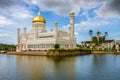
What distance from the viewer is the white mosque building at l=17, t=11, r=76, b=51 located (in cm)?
6862

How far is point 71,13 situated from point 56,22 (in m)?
11.7

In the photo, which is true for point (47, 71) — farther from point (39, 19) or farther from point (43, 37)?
point (39, 19)

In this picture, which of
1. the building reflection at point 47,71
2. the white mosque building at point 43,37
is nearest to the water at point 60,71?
the building reflection at point 47,71

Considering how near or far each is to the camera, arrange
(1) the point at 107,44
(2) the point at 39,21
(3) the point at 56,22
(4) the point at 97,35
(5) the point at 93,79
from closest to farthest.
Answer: (5) the point at 93,79
(3) the point at 56,22
(2) the point at 39,21
(4) the point at 97,35
(1) the point at 107,44

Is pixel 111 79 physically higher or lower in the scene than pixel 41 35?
lower

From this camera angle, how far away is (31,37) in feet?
263

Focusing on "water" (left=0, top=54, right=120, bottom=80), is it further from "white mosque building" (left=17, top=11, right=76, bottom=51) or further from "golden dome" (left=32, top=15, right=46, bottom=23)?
"golden dome" (left=32, top=15, right=46, bottom=23)

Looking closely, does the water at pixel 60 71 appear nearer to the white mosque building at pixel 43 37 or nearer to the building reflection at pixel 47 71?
the building reflection at pixel 47 71

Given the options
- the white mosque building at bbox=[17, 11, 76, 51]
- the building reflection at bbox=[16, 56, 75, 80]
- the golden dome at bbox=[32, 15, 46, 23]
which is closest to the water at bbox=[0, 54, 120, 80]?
the building reflection at bbox=[16, 56, 75, 80]

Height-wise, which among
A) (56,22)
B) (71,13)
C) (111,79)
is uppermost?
(71,13)

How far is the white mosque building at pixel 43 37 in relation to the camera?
68625mm

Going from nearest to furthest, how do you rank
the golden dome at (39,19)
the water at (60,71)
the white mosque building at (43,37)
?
the water at (60,71) → the white mosque building at (43,37) → the golden dome at (39,19)

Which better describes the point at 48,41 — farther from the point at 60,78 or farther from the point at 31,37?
the point at 60,78

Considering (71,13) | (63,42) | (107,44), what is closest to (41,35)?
(63,42)
